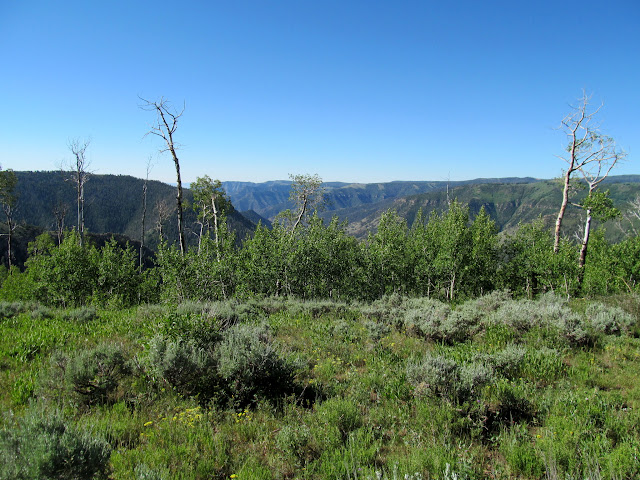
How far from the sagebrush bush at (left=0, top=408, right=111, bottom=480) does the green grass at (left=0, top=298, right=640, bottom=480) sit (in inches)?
17.9

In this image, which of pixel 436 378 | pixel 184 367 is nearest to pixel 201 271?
pixel 184 367

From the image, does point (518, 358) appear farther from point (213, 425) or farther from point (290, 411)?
point (213, 425)

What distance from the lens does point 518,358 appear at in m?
6.41

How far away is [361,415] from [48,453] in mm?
3668

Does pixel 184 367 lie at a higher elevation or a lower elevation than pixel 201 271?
higher

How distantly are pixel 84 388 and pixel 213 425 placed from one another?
7.57ft

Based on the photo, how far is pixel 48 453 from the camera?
2518 millimetres

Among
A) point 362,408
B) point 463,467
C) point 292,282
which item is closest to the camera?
point 463,467

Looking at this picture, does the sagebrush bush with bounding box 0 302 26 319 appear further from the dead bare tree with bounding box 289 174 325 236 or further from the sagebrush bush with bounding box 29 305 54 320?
the dead bare tree with bounding box 289 174 325 236

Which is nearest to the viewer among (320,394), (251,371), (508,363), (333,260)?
(251,371)

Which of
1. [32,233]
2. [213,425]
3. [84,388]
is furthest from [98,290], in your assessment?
[32,233]

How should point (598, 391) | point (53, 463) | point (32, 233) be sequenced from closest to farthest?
point (53, 463), point (598, 391), point (32, 233)

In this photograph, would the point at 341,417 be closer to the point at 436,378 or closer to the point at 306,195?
the point at 436,378

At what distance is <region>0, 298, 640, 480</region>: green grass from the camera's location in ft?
11.8
